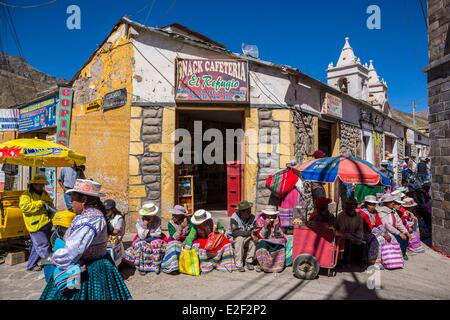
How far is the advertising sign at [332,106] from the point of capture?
392 inches

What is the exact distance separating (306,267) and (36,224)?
4.52 meters

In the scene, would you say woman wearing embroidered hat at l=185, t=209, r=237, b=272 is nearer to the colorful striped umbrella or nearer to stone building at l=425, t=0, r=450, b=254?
the colorful striped umbrella

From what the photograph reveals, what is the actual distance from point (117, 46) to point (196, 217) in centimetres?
560

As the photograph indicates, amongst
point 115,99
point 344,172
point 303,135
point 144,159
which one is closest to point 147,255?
point 144,159

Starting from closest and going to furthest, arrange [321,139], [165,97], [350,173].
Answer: [350,173], [165,97], [321,139]

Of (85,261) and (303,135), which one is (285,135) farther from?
(85,261)

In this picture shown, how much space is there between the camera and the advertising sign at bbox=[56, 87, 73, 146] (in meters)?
9.61

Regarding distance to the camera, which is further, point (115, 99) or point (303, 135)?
point (303, 135)

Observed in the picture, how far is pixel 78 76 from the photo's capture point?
9578 millimetres

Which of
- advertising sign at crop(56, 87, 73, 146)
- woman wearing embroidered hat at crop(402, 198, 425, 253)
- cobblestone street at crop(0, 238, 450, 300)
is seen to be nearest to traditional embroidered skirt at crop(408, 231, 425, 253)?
woman wearing embroidered hat at crop(402, 198, 425, 253)

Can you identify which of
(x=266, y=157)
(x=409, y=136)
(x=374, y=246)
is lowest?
(x=374, y=246)

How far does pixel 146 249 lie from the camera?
16.1ft
